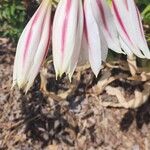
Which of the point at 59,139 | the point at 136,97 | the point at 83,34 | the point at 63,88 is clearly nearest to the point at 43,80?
the point at 63,88

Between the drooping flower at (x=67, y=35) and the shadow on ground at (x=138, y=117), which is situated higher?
the drooping flower at (x=67, y=35)

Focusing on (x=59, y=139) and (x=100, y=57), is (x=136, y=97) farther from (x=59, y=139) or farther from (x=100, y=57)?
(x=100, y=57)

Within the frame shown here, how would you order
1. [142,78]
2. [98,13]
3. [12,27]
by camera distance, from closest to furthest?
[98,13] → [12,27] → [142,78]

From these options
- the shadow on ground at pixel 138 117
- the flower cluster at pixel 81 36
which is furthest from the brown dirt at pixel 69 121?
the flower cluster at pixel 81 36

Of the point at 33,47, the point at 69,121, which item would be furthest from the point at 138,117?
the point at 33,47

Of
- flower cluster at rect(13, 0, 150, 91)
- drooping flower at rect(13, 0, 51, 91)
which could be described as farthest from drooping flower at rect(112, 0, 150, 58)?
drooping flower at rect(13, 0, 51, 91)

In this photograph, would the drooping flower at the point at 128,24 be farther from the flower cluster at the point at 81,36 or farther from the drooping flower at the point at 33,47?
the drooping flower at the point at 33,47
